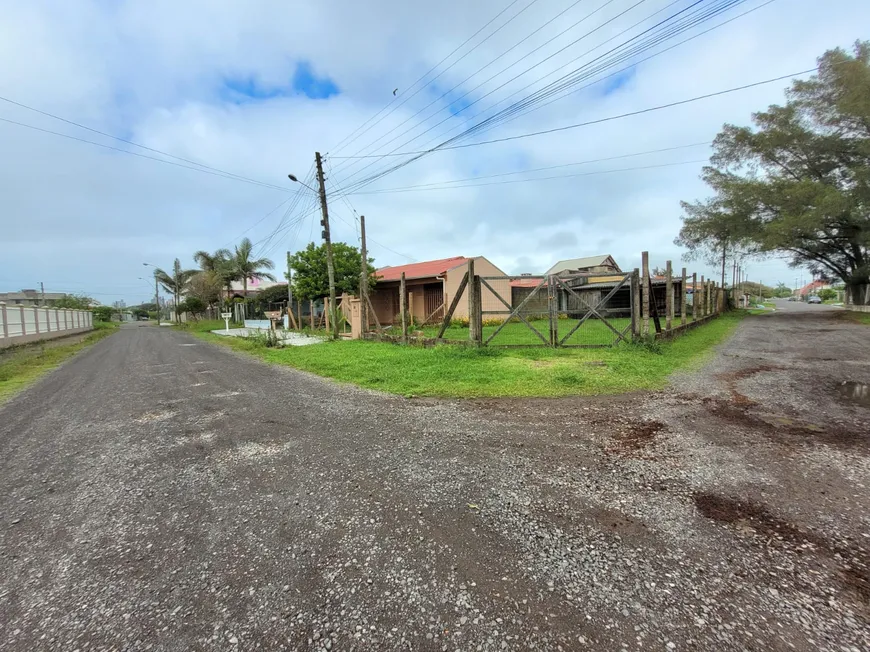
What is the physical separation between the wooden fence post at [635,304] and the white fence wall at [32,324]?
21.3 meters

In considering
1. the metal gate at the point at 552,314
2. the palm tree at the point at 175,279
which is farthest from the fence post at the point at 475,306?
the palm tree at the point at 175,279

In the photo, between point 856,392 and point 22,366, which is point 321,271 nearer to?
point 22,366

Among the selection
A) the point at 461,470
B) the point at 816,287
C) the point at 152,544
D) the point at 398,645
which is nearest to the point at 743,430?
the point at 461,470

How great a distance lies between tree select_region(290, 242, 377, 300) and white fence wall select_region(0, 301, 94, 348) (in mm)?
11544

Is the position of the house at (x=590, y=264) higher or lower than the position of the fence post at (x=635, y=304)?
higher

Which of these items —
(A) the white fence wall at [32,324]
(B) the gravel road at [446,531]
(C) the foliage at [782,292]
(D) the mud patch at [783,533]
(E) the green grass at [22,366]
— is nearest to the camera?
(B) the gravel road at [446,531]

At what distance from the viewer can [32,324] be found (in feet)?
62.4

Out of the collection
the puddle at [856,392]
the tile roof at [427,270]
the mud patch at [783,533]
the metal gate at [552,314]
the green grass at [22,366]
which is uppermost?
the tile roof at [427,270]

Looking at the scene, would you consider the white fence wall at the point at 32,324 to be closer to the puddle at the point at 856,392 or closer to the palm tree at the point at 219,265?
the palm tree at the point at 219,265

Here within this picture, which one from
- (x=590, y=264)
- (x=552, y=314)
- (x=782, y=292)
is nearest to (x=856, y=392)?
(x=552, y=314)

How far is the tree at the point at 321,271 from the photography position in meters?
22.2

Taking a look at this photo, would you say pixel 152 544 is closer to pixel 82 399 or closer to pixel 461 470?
pixel 461 470

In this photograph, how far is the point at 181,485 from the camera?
10.6 ft

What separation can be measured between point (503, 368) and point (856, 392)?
199 inches
